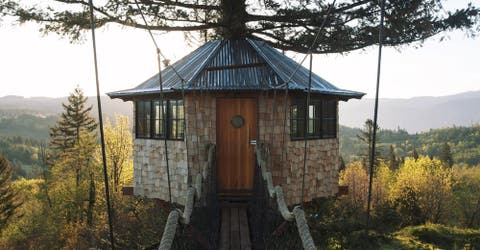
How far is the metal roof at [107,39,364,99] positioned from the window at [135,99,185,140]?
1.43 ft

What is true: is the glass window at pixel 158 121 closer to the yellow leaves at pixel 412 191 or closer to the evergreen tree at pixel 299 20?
the evergreen tree at pixel 299 20

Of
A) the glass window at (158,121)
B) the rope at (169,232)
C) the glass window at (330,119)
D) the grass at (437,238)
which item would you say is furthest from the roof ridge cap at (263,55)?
the grass at (437,238)

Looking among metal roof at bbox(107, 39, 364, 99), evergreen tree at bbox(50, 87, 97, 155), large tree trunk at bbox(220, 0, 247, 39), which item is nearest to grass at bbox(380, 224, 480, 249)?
metal roof at bbox(107, 39, 364, 99)

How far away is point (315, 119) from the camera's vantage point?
10.1 metres

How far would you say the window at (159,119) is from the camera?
374 inches

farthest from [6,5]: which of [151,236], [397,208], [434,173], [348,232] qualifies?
[434,173]

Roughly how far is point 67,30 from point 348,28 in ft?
23.7

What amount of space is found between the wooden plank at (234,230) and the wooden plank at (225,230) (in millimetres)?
65

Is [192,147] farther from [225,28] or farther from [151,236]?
[151,236]

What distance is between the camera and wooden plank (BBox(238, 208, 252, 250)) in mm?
6520

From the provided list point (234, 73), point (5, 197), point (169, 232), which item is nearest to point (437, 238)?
point (234, 73)

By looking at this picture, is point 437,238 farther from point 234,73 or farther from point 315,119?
point 234,73

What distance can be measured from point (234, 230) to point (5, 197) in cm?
2957

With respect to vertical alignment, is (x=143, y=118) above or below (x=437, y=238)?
above
